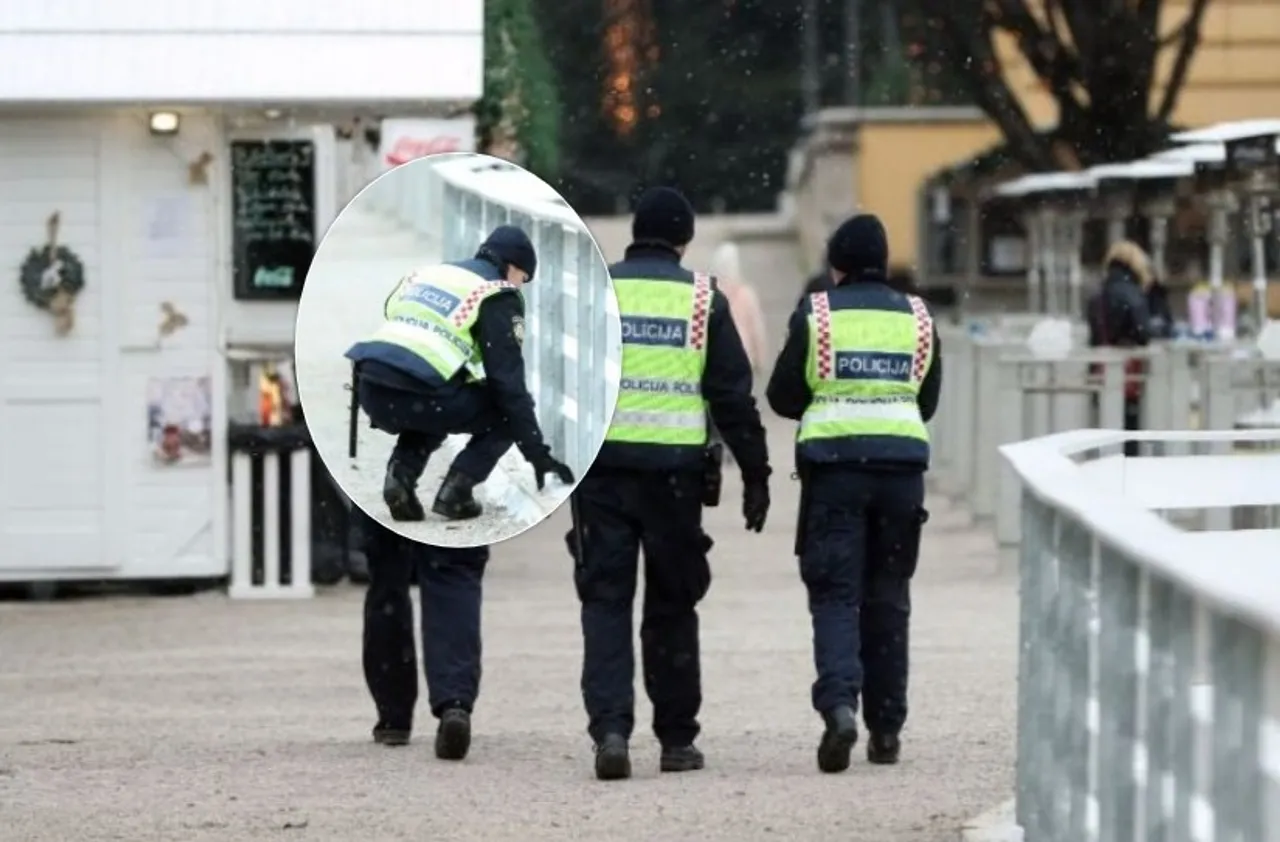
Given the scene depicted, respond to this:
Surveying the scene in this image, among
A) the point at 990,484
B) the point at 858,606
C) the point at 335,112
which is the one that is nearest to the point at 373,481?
the point at 858,606

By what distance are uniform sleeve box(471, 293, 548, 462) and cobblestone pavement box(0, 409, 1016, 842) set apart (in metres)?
1.14

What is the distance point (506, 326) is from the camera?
9.97 meters

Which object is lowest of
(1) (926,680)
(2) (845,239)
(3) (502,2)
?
(1) (926,680)

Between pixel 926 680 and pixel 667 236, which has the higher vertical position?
pixel 667 236

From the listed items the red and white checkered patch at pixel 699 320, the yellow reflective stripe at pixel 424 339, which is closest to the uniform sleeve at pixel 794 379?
the red and white checkered patch at pixel 699 320

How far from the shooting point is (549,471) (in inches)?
402

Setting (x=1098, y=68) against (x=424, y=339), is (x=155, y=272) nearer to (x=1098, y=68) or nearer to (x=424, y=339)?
(x=424, y=339)

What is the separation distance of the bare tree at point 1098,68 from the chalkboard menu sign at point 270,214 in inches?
629

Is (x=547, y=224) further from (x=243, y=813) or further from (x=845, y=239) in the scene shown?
(x=243, y=813)

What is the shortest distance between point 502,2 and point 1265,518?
34.9 ft

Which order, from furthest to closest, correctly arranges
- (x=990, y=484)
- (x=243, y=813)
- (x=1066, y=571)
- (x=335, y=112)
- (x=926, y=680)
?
(x=990, y=484) → (x=335, y=112) → (x=926, y=680) → (x=243, y=813) → (x=1066, y=571)

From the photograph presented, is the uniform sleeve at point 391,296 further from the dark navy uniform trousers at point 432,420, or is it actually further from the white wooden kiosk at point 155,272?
the white wooden kiosk at point 155,272

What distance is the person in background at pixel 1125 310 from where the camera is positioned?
20094 mm

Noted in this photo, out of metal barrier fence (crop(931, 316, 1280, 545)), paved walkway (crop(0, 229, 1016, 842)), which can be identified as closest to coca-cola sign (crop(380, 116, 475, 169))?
paved walkway (crop(0, 229, 1016, 842))
